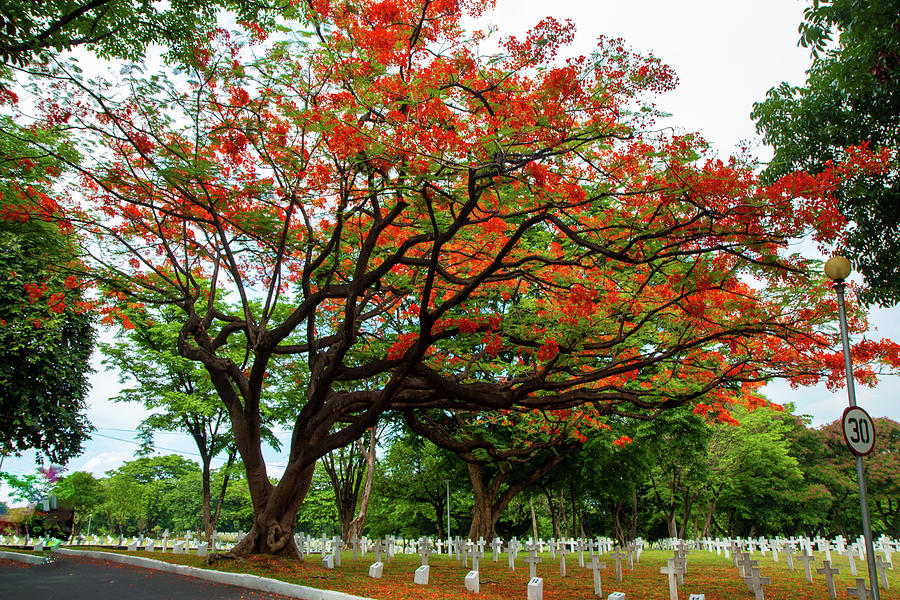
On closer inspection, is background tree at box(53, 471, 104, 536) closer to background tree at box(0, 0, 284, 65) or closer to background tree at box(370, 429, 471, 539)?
background tree at box(370, 429, 471, 539)

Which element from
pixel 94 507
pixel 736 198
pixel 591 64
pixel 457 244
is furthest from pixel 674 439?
pixel 94 507

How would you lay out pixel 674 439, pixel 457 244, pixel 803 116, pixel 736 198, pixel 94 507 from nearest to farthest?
pixel 736 198
pixel 803 116
pixel 457 244
pixel 674 439
pixel 94 507

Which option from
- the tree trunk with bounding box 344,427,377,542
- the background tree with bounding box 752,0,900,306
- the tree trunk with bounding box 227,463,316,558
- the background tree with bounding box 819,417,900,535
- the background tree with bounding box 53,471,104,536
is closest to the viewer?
the background tree with bounding box 752,0,900,306

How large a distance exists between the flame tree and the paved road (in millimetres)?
2199

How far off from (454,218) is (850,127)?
21.2ft

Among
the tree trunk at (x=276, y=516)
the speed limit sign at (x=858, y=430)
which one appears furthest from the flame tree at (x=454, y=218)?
the speed limit sign at (x=858, y=430)

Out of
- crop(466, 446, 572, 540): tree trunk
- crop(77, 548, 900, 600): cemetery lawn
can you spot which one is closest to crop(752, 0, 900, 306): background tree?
crop(77, 548, 900, 600): cemetery lawn

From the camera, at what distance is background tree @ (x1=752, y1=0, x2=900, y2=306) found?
8.41 meters

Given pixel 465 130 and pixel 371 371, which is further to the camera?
pixel 371 371

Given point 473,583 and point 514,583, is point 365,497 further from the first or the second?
point 473,583

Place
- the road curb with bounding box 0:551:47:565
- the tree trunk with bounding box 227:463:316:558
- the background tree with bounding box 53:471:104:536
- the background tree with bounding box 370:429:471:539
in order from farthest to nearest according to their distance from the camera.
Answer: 1. the background tree with bounding box 53:471:104:536
2. the background tree with bounding box 370:429:471:539
3. the road curb with bounding box 0:551:47:565
4. the tree trunk with bounding box 227:463:316:558

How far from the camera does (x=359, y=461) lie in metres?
30.4

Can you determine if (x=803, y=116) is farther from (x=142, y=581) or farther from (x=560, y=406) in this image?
(x=142, y=581)

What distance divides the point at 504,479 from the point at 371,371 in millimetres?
12435
